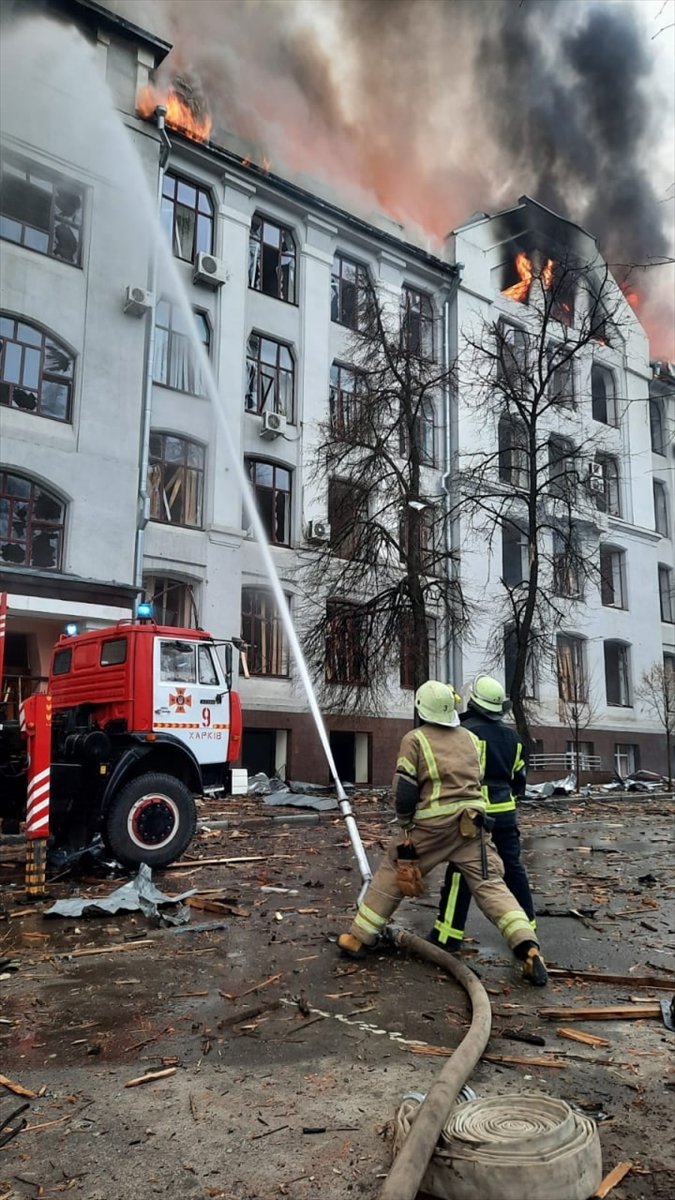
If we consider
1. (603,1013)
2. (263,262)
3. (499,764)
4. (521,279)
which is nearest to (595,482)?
(521,279)

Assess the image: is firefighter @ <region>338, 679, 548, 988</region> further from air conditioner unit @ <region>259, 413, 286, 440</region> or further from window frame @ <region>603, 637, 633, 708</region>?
window frame @ <region>603, 637, 633, 708</region>

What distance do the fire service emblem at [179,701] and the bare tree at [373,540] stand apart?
945cm

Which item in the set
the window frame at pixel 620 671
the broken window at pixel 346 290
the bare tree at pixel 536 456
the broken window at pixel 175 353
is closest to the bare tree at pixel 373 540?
the broken window at pixel 346 290

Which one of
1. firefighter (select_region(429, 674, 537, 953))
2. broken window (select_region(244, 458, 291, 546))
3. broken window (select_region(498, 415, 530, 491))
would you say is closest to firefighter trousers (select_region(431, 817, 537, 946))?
firefighter (select_region(429, 674, 537, 953))

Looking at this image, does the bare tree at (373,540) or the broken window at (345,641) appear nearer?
the bare tree at (373,540)

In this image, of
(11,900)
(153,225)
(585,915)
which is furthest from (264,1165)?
(153,225)

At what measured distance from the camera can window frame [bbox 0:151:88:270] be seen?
1864cm

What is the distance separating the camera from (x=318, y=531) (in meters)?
22.7

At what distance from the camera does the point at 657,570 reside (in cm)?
3459

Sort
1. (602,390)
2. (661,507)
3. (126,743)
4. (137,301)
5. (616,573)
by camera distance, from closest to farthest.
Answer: (126,743)
(137,301)
(616,573)
(602,390)
(661,507)

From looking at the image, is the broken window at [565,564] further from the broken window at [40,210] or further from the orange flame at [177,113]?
the orange flame at [177,113]

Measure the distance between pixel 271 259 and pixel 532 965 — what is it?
2308 centimetres

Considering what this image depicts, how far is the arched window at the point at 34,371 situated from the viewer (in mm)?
18078

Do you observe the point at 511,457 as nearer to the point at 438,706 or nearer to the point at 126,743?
the point at 126,743
